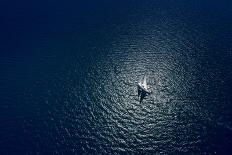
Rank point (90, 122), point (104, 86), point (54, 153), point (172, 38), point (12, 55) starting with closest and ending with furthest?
point (54, 153)
point (90, 122)
point (104, 86)
point (12, 55)
point (172, 38)

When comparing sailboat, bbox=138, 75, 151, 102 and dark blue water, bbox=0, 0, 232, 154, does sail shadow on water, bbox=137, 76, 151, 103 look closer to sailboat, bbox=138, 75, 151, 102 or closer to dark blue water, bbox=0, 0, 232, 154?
sailboat, bbox=138, 75, 151, 102

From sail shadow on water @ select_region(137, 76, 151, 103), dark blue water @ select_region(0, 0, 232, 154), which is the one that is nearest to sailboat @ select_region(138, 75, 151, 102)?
sail shadow on water @ select_region(137, 76, 151, 103)

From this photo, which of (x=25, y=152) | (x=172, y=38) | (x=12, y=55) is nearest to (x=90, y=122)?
(x=25, y=152)

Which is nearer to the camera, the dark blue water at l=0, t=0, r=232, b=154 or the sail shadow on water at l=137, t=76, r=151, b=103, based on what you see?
the dark blue water at l=0, t=0, r=232, b=154

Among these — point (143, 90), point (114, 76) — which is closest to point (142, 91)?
point (143, 90)

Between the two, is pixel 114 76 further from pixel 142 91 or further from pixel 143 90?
pixel 143 90

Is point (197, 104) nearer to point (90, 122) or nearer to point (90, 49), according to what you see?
point (90, 122)

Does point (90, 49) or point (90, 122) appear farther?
point (90, 49)

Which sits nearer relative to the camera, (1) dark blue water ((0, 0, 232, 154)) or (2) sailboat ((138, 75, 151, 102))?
(1) dark blue water ((0, 0, 232, 154))
